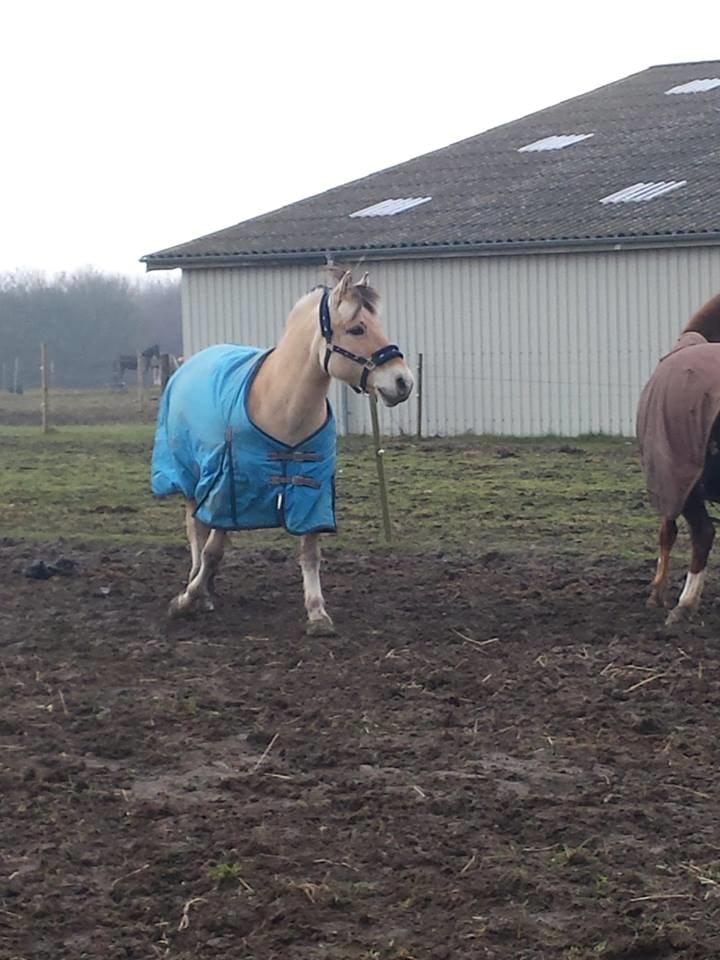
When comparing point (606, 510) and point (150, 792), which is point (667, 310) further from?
point (150, 792)

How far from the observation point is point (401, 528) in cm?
1229

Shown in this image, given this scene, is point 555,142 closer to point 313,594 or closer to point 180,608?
point 180,608

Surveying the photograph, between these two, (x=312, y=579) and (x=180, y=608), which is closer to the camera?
(x=312, y=579)

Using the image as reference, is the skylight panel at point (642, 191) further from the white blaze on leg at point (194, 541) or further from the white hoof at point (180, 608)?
the white hoof at point (180, 608)

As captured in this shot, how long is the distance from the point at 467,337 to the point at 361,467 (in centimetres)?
592

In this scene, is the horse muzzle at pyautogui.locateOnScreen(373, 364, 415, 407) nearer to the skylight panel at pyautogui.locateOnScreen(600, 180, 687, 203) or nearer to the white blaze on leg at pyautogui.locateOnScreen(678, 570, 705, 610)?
the white blaze on leg at pyautogui.locateOnScreen(678, 570, 705, 610)

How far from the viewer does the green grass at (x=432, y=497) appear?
11766mm

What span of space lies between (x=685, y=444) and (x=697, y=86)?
22.5 metres

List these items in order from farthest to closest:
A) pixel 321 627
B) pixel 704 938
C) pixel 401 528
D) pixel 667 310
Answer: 1. pixel 667 310
2. pixel 401 528
3. pixel 321 627
4. pixel 704 938

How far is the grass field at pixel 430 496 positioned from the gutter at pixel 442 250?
101 inches

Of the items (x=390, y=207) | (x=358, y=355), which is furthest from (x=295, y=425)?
(x=390, y=207)

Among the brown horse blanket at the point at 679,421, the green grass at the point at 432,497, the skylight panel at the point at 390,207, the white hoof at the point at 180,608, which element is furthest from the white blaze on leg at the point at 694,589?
the skylight panel at the point at 390,207

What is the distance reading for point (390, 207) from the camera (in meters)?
25.5

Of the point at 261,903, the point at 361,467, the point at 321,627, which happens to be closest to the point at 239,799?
the point at 261,903
